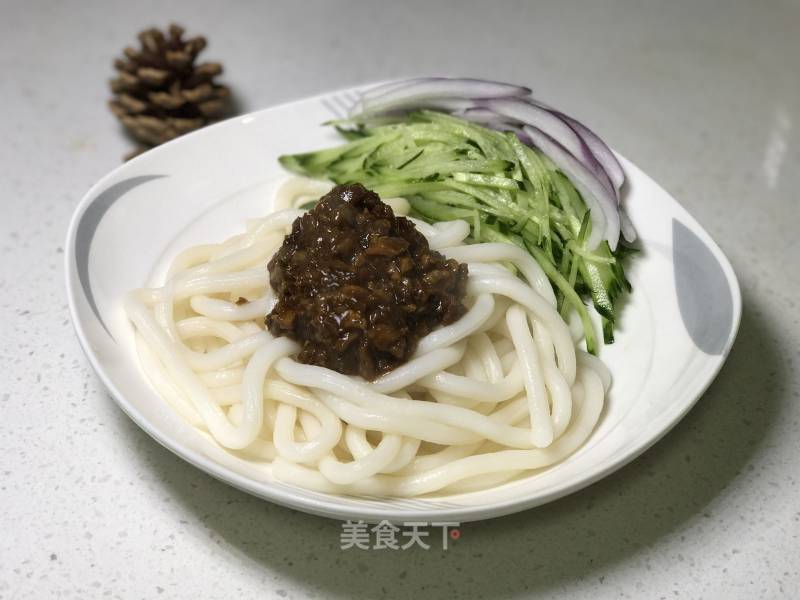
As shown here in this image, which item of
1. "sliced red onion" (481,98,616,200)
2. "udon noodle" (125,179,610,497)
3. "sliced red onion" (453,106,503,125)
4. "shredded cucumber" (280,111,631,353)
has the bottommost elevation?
"udon noodle" (125,179,610,497)

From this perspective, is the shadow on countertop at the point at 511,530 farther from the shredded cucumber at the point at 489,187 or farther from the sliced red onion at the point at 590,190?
the sliced red onion at the point at 590,190

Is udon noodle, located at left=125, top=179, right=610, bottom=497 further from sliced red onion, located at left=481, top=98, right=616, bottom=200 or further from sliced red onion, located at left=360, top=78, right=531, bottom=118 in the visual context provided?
sliced red onion, located at left=360, top=78, right=531, bottom=118

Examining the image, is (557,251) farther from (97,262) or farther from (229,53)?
(229,53)

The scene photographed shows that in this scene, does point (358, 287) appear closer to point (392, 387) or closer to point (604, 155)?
point (392, 387)

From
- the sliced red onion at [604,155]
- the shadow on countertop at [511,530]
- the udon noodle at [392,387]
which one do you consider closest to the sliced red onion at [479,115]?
the sliced red onion at [604,155]

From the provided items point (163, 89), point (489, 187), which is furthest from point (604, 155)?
point (163, 89)

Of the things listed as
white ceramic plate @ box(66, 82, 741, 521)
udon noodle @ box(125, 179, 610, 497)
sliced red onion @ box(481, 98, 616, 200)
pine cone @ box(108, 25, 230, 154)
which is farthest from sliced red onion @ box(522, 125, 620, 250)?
pine cone @ box(108, 25, 230, 154)
